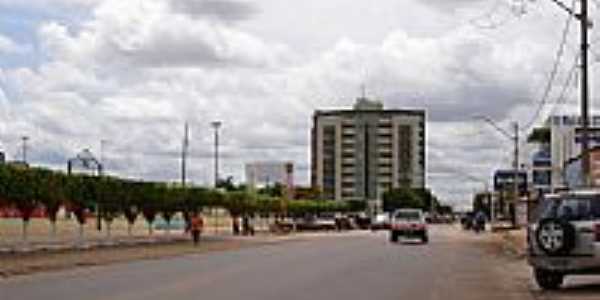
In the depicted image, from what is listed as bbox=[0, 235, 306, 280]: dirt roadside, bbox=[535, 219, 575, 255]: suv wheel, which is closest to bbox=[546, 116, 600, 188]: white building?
bbox=[0, 235, 306, 280]: dirt roadside

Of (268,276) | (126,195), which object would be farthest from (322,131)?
(268,276)

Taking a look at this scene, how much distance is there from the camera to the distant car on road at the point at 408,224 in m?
66.7

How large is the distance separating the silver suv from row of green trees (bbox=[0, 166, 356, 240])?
28.2 m

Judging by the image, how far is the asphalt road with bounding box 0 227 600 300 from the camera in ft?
77.7

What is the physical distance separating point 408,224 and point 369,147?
12329 cm

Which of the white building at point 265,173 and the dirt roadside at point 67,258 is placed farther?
the white building at point 265,173

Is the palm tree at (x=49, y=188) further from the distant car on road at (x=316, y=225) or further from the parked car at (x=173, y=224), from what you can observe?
the distant car on road at (x=316, y=225)

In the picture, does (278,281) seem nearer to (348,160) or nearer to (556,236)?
(556,236)

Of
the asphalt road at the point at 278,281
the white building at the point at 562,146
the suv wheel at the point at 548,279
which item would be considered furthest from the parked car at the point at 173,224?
the suv wheel at the point at 548,279

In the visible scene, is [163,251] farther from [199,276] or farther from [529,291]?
[529,291]

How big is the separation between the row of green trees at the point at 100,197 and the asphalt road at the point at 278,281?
10661 millimetres

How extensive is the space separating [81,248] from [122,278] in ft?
80.9

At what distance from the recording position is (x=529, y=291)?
2627 centimetres

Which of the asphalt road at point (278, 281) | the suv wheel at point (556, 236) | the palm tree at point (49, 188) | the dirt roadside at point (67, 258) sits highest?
the palm tree at point (49, 188)
